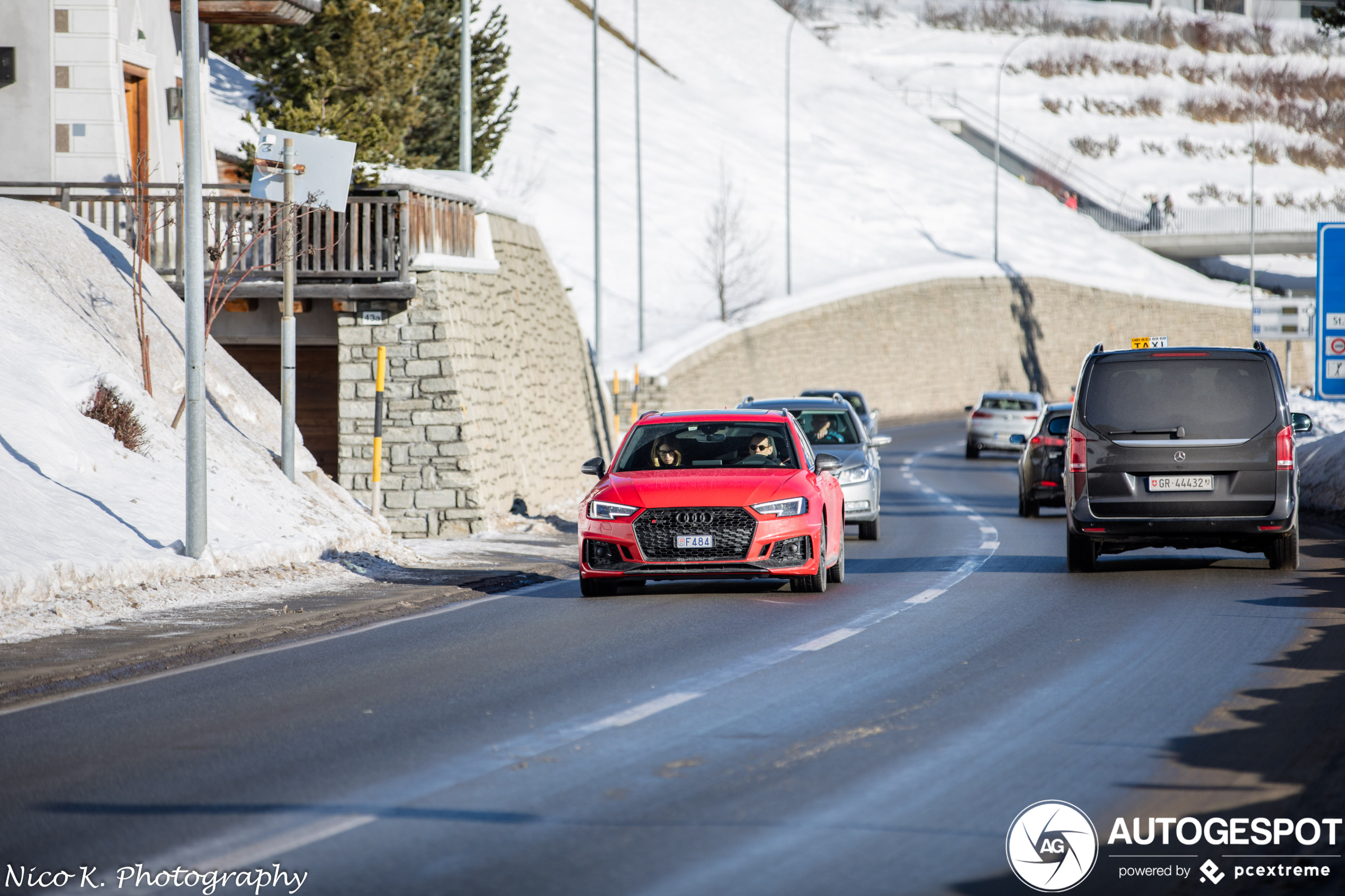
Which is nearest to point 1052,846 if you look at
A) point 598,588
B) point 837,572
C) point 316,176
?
point 598,588

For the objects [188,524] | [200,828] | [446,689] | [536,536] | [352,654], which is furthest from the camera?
[536,536]

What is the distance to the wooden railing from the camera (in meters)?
22.2

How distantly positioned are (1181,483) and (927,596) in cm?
260

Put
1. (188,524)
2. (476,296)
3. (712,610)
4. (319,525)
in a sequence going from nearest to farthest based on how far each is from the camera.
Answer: (712,610)
(188,524)
(319,525)
(476,296)

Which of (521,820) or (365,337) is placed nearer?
(521,820)

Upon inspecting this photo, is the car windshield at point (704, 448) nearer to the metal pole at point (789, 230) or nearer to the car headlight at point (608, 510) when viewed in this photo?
the car headlight at point (608, 510)

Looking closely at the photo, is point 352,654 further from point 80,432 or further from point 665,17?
point 665,17

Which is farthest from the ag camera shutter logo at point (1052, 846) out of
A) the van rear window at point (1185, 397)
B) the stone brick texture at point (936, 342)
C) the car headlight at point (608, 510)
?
the stone brick texture at point (936, 342)

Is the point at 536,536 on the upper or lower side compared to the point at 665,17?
lower

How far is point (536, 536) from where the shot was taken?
73.7 ft

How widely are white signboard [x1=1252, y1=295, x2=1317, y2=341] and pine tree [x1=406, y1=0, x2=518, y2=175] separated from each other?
1892cm

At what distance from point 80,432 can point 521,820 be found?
458 inches

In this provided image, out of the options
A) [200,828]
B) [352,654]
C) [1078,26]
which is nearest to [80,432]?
[352,654]

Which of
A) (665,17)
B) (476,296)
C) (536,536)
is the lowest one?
(536,536)
